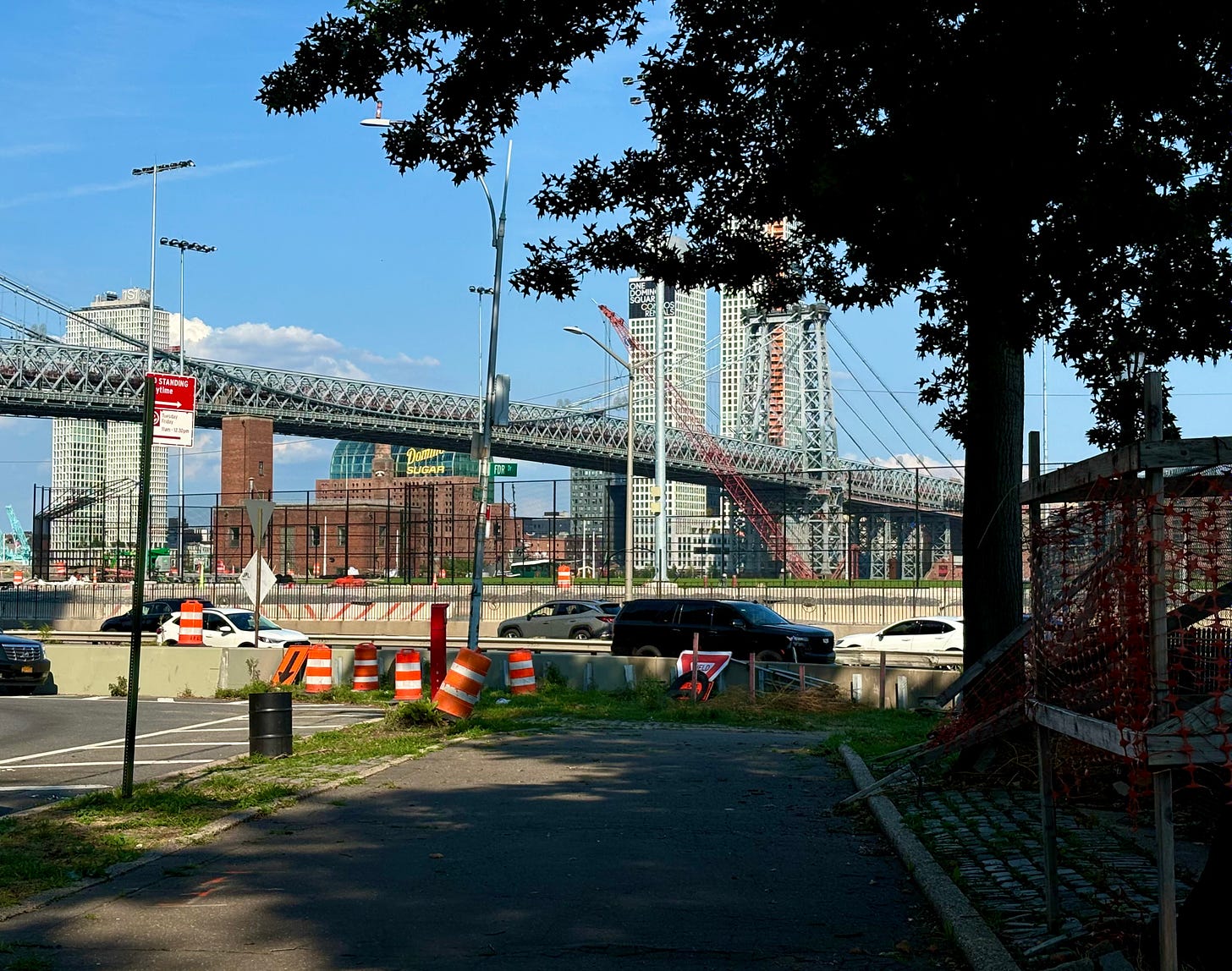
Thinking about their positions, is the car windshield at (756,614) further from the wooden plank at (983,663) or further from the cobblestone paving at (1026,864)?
the cobblestone paving at (1026,864)

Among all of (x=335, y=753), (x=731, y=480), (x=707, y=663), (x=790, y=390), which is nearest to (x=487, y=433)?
(x=707, y=663)

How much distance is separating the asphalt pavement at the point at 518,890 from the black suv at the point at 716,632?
53.7 feet

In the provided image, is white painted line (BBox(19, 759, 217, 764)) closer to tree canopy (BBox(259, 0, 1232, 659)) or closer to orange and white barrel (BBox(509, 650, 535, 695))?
tree canopy (BBox(259, 0, 1232, 659))

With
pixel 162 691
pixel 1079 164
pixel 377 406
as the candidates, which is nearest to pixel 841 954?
pixel 1079 164

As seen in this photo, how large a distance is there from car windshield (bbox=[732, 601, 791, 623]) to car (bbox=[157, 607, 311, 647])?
11475mm

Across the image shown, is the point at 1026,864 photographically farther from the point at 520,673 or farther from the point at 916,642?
the point at 916,642

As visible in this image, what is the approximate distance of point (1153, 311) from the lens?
529 inches

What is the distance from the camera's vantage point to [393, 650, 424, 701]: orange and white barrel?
69.0 ft

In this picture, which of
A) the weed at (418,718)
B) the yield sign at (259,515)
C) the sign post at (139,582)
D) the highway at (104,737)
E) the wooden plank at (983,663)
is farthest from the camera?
the yield sign at (259,515)

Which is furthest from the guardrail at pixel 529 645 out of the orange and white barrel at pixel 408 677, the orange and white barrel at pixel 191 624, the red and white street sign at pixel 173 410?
the red and white street sign at pixel 173 410

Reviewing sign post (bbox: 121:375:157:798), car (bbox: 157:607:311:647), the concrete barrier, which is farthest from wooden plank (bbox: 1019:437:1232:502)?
car (bbox: 157:607:311:647)

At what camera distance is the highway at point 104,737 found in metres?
13.8

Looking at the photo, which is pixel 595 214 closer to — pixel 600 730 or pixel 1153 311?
pixel 1153 311

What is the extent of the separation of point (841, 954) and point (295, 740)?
10968 mm
